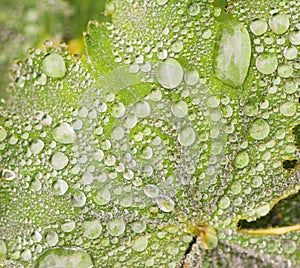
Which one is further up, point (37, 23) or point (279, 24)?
point (37, 23)

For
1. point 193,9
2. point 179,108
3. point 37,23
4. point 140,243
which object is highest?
point 37,23

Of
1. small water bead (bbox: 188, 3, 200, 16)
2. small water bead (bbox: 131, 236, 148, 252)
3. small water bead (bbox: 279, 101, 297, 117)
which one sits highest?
small water bead (bbox: 188, 3, 200, 16)

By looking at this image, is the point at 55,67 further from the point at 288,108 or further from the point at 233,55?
the point at 288,108

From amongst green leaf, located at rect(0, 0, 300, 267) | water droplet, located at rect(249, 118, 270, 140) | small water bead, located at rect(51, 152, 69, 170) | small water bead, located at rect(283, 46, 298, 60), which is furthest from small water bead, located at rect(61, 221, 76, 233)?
small water bead, located at rect(283, 46, 298, 60)

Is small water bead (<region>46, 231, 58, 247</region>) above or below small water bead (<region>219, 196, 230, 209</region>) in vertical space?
above

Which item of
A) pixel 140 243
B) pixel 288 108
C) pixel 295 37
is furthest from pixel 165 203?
pixel 295 37

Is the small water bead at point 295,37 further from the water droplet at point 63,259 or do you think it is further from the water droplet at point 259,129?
the water droplet at point 63,259

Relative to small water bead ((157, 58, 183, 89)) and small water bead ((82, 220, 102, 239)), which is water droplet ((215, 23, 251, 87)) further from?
small water bead ((82, 220, 102, 239))
